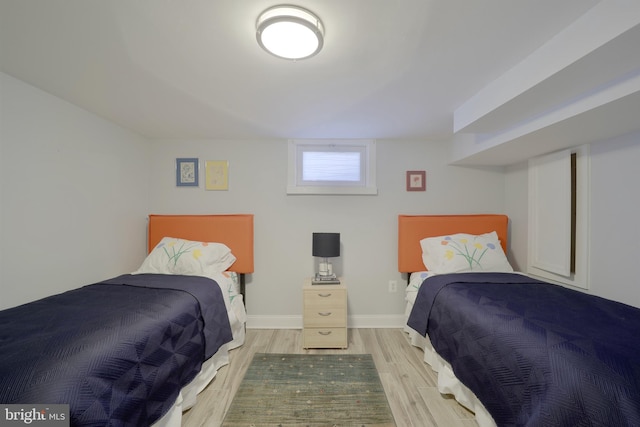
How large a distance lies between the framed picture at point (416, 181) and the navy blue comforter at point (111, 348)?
2258mm

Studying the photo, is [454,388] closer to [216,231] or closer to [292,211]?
→ [292,211]

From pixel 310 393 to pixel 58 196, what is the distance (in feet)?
7.56

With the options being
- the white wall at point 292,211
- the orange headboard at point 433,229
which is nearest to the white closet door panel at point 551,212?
the orange headboard at point 433,229

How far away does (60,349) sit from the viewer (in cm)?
98

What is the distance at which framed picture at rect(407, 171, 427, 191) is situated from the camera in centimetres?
268

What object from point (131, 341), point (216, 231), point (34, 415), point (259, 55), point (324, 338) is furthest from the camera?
point (216, 231)

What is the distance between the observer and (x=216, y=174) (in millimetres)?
2664

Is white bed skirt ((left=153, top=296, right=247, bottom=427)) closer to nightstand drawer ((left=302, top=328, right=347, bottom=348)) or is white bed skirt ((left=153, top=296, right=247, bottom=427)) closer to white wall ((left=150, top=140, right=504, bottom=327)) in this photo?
white wall ((left=150, top=140, right=504, bottom=327))

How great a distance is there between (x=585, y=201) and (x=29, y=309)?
382 centimetres

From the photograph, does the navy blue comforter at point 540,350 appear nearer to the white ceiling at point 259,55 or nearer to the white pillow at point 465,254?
the white pillow at point 465,254

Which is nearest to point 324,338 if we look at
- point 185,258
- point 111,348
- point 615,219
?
point 185,258

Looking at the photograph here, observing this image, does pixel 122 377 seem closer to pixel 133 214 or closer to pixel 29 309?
pixel 29 309

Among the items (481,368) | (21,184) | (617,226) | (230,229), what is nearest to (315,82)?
(230,229)

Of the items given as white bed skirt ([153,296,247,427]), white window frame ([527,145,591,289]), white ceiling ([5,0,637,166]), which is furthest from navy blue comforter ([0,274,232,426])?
white window frame ([527,145,591,289])
